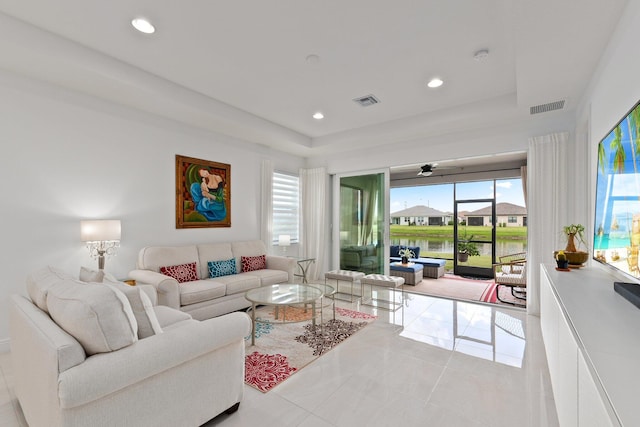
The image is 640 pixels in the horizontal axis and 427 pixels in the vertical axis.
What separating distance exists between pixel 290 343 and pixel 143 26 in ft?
10.4

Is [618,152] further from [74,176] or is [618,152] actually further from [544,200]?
[74,176]

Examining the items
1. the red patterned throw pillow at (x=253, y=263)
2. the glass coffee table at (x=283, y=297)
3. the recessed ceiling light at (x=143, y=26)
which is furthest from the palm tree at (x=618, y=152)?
the red patterned throw pillow at (x=253, y=263)

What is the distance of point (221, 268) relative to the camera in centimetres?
407

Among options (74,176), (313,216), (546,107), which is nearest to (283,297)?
(74,176)

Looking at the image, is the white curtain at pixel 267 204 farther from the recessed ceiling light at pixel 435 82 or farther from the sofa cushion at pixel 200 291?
the recessed ceiling light at pixel 435 82

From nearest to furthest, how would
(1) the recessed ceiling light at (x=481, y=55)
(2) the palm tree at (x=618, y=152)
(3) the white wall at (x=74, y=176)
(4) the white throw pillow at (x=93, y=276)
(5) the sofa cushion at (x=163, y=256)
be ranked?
(2) the palm tree at (x=618, y=152), (4) the white throw pillow at (x=93, y=276), (1) the recessed ceiling light at (x=481, y=55), (3) the white wall at (x=74, y=176), (5) the sofa cushion at (x=163, y=256)

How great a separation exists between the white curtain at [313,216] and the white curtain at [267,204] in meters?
0.95

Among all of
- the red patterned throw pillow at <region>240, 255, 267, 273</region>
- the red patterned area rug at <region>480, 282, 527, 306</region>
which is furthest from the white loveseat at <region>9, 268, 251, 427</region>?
the red patterned area rug at <region>480, 282, 527, 306</region>

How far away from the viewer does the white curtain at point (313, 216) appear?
234 inches

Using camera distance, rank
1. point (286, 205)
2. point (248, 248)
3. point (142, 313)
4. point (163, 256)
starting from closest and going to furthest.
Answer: point (142, 313) < point (163, 256) < point (248, 248) < point (286, 205)

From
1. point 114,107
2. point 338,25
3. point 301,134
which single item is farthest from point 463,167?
point 114,107

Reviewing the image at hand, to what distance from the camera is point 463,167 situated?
6910 mm

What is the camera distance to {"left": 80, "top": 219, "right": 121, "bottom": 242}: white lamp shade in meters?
2.98

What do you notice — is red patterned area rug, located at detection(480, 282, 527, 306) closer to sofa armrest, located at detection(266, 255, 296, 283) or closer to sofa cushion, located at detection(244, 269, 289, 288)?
sofa armrest, located at detection(266, 255, 296, 283)
